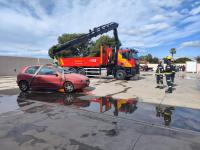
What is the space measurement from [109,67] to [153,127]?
Answer: 1391cm

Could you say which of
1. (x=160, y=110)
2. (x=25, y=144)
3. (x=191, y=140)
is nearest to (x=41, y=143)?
(x=25, y=144)

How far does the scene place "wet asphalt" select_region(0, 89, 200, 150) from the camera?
12.4ft

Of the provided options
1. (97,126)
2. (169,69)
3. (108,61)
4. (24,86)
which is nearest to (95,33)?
(108,61)

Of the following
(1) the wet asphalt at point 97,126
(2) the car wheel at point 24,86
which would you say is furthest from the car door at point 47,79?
(1) the wet asphalt at point 97,126

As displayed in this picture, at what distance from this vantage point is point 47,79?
10070 millimetres

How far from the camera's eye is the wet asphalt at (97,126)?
12.4 ft

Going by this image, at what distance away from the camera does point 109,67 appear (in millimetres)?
18484

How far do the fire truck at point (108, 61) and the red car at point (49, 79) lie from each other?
7.67 metres

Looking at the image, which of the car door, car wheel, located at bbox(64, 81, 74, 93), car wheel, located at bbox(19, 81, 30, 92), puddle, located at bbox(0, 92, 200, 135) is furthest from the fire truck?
puddle, located at bbox(0, 92, 200, 135)

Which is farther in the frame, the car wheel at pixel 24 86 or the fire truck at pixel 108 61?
the fire truck at pixel 108 61

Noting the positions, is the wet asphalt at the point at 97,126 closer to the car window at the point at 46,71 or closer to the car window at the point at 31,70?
the car window at the point at 46,71

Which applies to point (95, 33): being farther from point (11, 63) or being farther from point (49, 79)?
point (11, 63)

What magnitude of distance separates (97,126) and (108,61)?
13763 mm

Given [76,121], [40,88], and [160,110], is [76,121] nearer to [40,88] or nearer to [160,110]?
[160,110]
